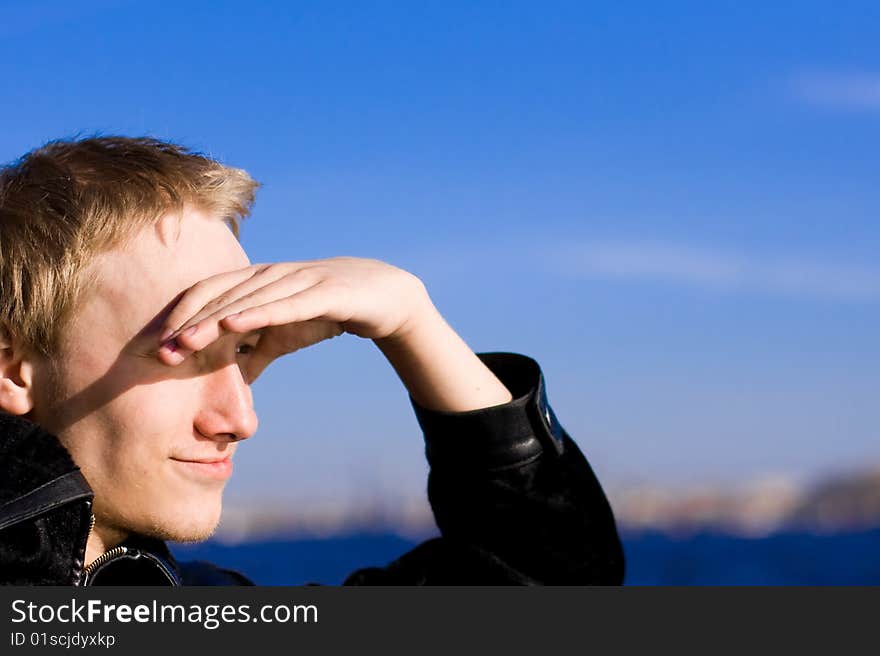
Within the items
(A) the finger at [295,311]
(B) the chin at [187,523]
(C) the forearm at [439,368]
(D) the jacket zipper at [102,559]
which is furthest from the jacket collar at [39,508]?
(C) the forearm at [439,368]

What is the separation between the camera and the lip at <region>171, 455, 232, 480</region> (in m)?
2.43

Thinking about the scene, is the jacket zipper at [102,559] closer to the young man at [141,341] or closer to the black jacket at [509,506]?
the young man at [141,341]

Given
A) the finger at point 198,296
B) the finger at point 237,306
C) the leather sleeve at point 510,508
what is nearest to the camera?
the finger at point 237,306

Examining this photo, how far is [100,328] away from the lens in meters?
2.41

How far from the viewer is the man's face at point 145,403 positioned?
2.36m

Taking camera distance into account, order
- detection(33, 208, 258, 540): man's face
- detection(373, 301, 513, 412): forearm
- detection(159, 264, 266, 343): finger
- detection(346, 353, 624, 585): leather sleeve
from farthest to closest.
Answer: detection(346, 353, 624, 585): leather sleeve
detection(373, 301, 513, 412): forearm
detection(33, 208, 258, 540): man's face
detection(159, 264, 266, 343): finger

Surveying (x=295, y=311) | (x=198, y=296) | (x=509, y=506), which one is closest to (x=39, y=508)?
(x=198, y=296)

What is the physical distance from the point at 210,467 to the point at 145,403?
0.84 feet

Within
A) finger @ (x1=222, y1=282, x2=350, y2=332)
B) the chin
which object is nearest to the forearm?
finger @ (x1=222, y1=282, x2=350, y2=332)

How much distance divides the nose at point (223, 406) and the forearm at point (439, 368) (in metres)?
0.54

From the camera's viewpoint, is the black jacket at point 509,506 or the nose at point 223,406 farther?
the black jacket at point 509,506

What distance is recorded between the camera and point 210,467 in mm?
2471

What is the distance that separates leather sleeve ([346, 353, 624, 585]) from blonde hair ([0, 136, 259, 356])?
98 cm

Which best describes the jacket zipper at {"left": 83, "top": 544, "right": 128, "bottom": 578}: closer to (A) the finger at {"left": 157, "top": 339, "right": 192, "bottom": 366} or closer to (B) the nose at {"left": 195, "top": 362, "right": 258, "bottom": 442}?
(B) the nose at {"left": 195, "top": 362, "right": 258, "bottom": 442}
